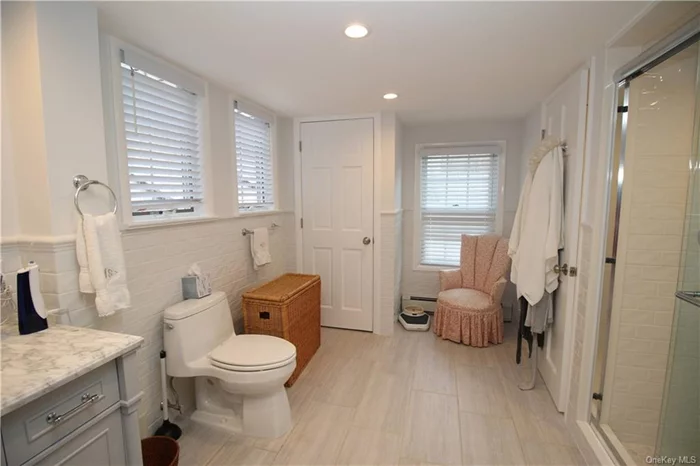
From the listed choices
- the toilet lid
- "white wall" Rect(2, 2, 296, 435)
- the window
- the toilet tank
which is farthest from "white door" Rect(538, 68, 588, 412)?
"white wall" Rect(2, 2, 296, 435)

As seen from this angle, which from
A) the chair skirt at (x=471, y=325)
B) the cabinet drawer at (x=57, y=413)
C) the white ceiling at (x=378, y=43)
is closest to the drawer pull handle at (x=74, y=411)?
the cabinet drawer at (x=57, y=413)

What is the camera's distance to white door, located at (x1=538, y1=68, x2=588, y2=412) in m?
1.86

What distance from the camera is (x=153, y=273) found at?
6.01 ft

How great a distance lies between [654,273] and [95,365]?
2.40 metres

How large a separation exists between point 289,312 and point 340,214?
120cm

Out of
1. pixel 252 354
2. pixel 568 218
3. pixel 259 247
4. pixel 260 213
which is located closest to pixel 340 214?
pixel 260 213

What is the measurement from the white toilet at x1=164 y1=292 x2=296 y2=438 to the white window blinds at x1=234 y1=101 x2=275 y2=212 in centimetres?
101

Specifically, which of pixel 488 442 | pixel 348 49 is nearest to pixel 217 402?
pixel 488 442

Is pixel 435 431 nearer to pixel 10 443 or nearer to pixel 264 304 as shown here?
pixel 264 304

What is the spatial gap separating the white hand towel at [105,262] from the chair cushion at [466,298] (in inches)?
98.3

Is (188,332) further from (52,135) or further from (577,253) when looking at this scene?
(577,253)

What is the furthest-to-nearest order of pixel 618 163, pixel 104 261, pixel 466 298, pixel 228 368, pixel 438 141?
pixel 438 141, pixel 466 298, pixel 228 368, pixel 618 163, pixel 104 261

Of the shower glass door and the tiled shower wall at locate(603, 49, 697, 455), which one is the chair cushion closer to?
the tiled shower wall at locate(603, 49, 697, 455)

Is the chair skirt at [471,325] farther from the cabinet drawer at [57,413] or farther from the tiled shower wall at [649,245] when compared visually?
the cabinet drawer at [57,413]
